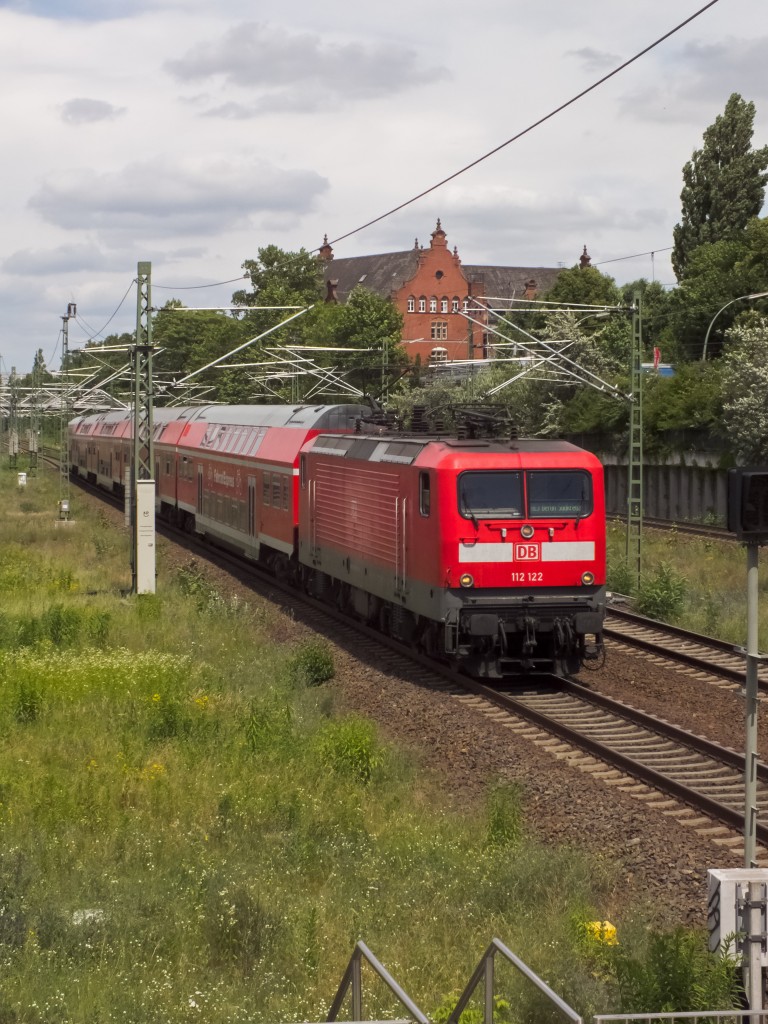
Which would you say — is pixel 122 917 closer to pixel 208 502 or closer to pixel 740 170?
pixel 208 502

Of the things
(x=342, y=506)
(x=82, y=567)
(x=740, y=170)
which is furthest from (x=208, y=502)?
(x=740, y=170)

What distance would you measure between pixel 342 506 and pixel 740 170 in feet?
177

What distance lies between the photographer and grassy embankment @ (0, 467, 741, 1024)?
8.35m

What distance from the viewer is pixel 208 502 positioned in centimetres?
3828

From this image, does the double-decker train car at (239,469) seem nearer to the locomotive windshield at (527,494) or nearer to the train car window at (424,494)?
the train car window at (424,494)

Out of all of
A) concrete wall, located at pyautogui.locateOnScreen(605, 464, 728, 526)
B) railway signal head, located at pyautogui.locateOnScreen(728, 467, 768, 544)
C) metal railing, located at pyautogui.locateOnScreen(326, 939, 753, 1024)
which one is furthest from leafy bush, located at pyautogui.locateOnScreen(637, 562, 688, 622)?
metal railing, located at pyautogui.locateOnScreen(326, 939, 753, 1024)

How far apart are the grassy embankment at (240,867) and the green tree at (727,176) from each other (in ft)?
194

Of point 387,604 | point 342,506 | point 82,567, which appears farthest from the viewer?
point 82,567

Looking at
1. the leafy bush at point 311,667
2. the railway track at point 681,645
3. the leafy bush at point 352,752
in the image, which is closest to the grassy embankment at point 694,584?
the railway track at point 681,645

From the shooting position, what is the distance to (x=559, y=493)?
18766 millimetres

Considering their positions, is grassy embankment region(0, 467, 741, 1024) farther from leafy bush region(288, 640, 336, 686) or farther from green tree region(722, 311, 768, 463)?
green tree region(722, 311, 768, 463)

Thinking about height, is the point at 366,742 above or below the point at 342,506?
below

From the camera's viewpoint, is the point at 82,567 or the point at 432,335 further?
the point at 432,335

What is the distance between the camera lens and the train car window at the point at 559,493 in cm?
1869
